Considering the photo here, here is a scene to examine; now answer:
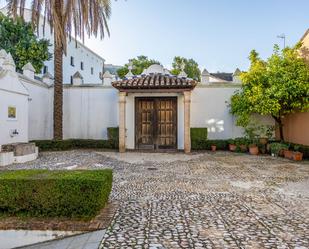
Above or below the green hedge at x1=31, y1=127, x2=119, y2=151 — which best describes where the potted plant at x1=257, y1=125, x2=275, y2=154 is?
above

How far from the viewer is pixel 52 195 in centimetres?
400

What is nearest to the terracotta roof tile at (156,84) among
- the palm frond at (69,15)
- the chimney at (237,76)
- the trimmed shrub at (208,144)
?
the palm frond at (69,15)

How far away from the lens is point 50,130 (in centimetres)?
1555

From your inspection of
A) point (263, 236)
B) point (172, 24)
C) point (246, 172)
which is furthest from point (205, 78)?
point (263, 236)

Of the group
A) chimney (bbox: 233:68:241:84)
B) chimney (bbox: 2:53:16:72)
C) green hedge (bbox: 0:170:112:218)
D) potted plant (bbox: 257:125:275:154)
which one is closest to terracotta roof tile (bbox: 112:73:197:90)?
chimney (bbox: 233:68:241:84)

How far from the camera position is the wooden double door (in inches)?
563

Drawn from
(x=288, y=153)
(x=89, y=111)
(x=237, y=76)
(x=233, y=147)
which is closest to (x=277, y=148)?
(x=288, y=153)

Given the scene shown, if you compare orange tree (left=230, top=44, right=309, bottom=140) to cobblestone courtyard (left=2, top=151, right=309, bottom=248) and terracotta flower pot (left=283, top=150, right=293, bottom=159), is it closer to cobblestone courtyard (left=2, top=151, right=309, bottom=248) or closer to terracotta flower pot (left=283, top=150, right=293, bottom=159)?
terracotta flower pot (left=283, top=150, right=293, bottom=159)

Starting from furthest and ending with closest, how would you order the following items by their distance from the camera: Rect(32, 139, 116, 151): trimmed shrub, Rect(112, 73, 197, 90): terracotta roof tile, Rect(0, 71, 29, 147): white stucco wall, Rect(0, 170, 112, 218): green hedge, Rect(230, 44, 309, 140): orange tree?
Rect(32, 139, 116, 151): trimmed shrub → Rect(112, 73, 197, 90): terracotta roof tile → Rect(230, 44, 309, 140): orange tree → Rect(0, 71, 29, 147): white stucco wall → Rect(0, 170, 112, 218): green hedge

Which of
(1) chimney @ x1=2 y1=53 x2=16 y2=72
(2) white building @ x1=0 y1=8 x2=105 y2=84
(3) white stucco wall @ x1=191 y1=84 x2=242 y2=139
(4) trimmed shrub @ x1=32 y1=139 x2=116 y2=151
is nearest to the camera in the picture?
(1) chimney @ x1=2 y1=53 x2=16 y2=72

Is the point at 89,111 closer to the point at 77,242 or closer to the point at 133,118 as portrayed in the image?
the point at 133,118

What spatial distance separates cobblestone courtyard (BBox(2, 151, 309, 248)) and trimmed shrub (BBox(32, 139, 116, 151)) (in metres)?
3.86

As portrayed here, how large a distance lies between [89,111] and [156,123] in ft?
13.3

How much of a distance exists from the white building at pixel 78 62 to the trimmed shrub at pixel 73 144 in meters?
10.8
